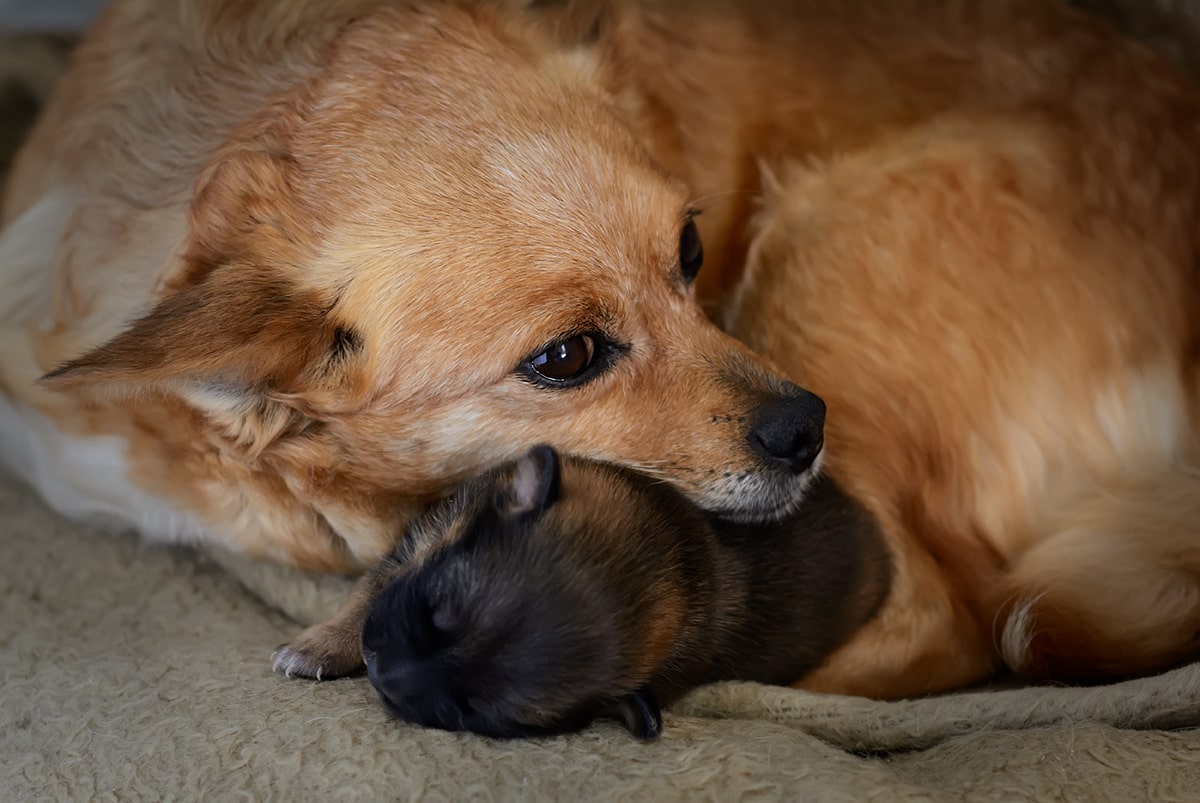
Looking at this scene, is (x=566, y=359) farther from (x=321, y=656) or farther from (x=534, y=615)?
(x=321, y=656)

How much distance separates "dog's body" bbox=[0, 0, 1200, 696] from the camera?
1.57m

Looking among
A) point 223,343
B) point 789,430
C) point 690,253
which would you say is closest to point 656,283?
point 690,253

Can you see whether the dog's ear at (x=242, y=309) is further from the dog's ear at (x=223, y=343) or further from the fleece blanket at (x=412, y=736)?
the fleece blanket at (x=412, y=736)

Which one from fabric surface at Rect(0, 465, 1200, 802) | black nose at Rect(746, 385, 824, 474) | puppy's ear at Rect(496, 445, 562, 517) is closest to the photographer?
fabric surface at Rect(0, 465, 1200, 802)

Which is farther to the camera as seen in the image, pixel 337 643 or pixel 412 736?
pixel 337 643

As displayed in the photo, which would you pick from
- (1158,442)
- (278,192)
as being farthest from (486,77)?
(1158,442)

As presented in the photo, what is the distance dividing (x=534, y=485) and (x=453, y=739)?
1.18 ft

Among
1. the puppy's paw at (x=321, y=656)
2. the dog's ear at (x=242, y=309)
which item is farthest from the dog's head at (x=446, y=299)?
the puppy's paw at (x=321, y=656)

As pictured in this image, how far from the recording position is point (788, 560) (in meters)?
1.79

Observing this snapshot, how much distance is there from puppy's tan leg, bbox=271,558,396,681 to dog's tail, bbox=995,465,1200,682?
102 cm

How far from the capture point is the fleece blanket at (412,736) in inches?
54.4

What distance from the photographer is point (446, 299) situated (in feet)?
5.08

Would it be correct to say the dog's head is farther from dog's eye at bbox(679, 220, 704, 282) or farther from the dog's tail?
the dog's tail

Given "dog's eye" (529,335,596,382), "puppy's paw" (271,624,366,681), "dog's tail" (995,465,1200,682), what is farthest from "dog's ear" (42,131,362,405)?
"dog's tail" (995,465,1200,682)
